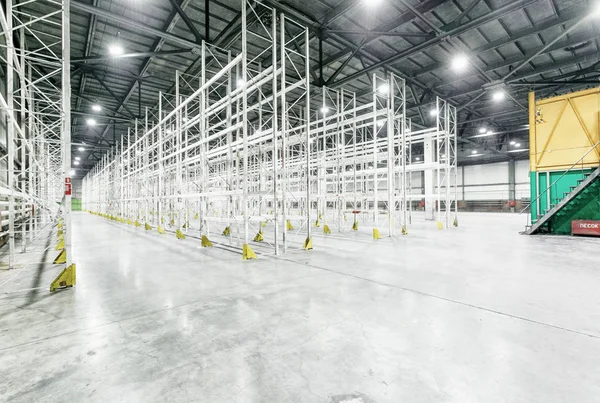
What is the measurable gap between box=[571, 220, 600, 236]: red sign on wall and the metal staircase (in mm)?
797

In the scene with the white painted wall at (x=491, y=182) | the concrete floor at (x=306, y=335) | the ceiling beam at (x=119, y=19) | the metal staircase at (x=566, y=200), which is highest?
the ceiling beam at (x=119, y=19)

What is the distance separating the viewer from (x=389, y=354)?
107 inches

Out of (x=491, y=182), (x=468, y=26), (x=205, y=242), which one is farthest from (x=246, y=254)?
(x=491, y=182)

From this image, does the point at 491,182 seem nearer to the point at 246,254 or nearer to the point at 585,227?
the point at 585,227

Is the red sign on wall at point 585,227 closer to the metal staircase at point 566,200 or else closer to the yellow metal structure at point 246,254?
the metal staircase at point 566,200

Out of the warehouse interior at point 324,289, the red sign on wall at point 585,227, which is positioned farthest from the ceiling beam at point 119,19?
the red sign on wall at point 585,227

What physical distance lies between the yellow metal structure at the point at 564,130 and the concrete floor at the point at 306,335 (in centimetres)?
868

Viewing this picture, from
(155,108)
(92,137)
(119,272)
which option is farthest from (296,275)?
(92,137)

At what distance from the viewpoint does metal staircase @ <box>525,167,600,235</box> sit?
35.3 ft

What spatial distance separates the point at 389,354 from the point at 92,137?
3632 cm

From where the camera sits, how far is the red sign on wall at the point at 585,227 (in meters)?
10.9

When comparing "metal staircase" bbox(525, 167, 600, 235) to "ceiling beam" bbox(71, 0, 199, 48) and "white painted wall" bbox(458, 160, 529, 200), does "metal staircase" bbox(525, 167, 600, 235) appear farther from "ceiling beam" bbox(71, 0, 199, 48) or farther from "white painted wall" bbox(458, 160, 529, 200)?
"white painted wall" bbox(458, 160, 529, 200)

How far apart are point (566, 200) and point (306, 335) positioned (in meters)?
13.6

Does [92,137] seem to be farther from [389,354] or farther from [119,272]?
[389,354]
